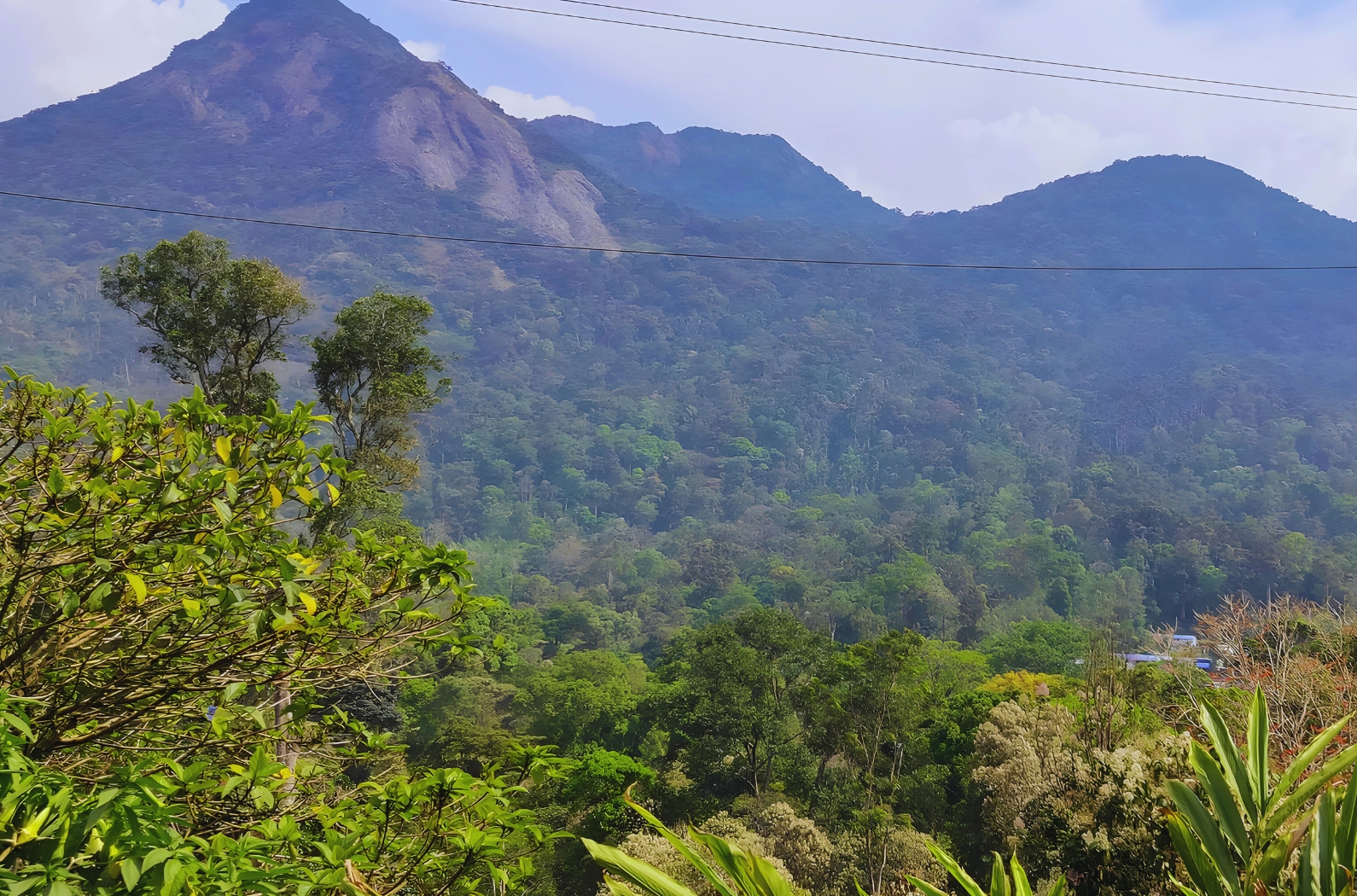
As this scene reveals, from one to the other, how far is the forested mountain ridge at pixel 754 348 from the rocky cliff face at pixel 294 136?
0.61 metres

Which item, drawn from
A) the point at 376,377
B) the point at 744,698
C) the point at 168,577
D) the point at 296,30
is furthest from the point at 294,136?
the point at 168,577

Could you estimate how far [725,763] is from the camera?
18188 millimetres

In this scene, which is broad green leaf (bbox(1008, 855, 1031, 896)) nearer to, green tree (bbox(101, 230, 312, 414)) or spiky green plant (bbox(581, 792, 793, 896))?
spiky green plant (bbox(581, 792, 793, 896))

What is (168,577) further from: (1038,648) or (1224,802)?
(1038,648)

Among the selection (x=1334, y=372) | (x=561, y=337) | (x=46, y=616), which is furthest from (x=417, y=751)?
(x=1334, y=372)

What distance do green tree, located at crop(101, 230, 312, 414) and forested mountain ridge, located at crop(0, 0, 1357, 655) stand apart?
34.1 meters

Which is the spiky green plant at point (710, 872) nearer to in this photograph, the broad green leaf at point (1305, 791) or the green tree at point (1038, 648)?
the broad green leaf at point (1305, 791)

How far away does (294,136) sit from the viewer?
13862 cm

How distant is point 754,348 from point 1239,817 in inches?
4481

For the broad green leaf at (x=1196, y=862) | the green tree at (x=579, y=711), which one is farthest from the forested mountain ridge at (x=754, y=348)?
the broad green leaf at (x=1196, y=862)

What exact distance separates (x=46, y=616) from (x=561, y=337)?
113999 millimetres

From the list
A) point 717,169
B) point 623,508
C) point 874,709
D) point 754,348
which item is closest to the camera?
point 874,709

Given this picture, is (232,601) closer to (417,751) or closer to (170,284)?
(170,284)

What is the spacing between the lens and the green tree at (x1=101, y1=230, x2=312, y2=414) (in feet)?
29.7
